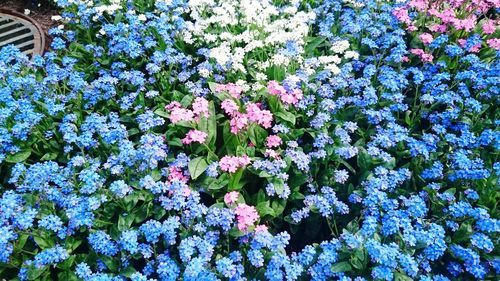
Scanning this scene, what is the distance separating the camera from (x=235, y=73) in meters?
4.41

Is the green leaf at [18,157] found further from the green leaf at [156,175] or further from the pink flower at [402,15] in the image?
the pink flower at [402,15]

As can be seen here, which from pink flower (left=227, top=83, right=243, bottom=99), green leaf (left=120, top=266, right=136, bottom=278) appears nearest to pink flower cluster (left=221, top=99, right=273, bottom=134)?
pink flower (left=227, top=83, right=243, bottom=99)

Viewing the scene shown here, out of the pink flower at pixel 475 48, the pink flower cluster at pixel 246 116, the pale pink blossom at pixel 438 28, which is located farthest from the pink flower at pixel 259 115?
the pink flower at pixel 475 48

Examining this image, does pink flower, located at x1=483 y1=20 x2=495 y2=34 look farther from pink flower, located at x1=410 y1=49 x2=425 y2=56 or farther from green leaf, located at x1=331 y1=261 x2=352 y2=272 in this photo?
green leaf, located at x1=331 y1=261 x2=352 y2=272

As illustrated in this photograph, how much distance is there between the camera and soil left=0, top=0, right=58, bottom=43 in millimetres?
6528

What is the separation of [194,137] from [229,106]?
429 millimetres

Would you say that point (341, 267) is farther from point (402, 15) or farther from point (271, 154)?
point (402, 15)

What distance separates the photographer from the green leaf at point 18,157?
149 inches

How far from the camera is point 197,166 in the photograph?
362 cm

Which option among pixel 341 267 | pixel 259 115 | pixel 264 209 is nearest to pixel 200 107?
pixel 259 115

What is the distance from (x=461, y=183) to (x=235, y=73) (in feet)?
7.06

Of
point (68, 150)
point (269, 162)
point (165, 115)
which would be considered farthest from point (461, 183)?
point (68, 150)

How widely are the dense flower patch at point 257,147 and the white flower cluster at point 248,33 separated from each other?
0.02 metres

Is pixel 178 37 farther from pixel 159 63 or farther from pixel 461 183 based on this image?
pixel 461 183
